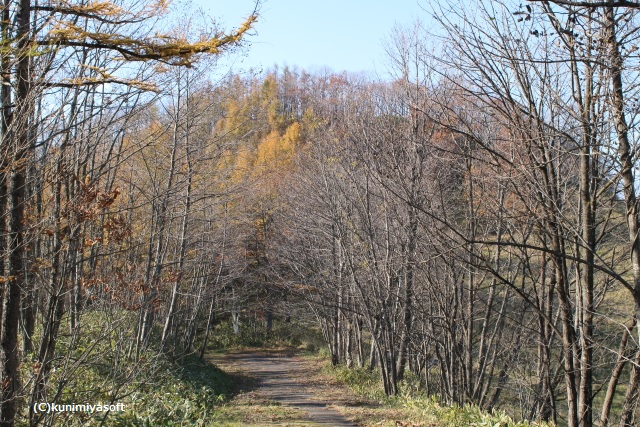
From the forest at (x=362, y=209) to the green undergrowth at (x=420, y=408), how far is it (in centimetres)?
54

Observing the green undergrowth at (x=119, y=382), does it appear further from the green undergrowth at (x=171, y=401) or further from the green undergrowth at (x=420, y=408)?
the green undergrowth at (x=420, y=408)

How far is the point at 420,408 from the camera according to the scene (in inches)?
403

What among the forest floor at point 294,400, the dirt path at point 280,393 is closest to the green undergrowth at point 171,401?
the forest floor at point 294,400

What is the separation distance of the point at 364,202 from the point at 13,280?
8885 mm

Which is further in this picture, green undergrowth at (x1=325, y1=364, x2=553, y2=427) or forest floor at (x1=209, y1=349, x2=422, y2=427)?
forest floor at (x1=209, y1=349, x2=422, y2=427)

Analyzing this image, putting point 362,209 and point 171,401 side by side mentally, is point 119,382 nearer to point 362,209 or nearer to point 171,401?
point 171,401

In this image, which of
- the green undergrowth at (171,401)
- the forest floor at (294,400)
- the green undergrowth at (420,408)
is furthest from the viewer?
the forest floor at (294,400)

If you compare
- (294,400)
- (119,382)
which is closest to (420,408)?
(294,400)

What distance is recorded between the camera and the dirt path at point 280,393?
10430 millimetres

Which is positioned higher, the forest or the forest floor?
the forest

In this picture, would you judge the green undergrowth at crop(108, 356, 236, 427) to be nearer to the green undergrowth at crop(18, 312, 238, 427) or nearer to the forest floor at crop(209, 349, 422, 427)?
the green undergrowth at crop(18, 312, 238, 427)

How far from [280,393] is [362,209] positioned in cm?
599

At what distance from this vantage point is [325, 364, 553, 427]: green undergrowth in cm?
768

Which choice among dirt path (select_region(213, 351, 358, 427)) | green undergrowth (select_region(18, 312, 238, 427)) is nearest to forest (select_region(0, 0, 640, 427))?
green undergrowth (select_region(18, 312, 238, 427))
